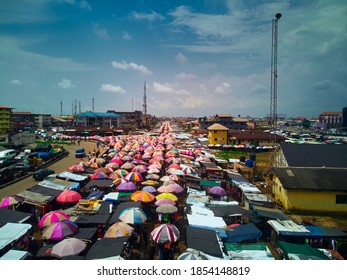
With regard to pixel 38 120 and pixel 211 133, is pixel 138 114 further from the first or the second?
pixel 211 133

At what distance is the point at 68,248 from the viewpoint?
24.5 feet

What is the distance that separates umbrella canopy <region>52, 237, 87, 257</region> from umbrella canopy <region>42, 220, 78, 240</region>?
89 cm

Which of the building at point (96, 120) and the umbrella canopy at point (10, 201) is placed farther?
the building at point (96, 120)

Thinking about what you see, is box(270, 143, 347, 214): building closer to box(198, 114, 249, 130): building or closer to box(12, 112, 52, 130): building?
box(198, 114, 249, 130): building

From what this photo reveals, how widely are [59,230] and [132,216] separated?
2.60 m

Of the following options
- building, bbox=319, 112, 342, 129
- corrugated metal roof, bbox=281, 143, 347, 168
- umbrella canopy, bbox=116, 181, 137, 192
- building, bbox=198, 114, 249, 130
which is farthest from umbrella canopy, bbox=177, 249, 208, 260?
building, bbox=319, 112, 342, 129

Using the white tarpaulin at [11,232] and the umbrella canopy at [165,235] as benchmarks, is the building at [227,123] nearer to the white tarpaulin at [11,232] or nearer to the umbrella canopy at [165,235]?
the umbrella canopy at [165,235]

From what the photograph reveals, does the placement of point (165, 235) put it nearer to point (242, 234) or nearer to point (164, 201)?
point (242, 234)

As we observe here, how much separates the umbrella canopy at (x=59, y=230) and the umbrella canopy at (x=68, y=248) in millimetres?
887

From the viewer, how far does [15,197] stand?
38.4ft

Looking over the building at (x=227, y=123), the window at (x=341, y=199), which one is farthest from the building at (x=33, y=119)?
the window at (x=341, y=199)

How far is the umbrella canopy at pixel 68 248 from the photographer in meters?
7.33

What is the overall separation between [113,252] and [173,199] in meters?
5.88
